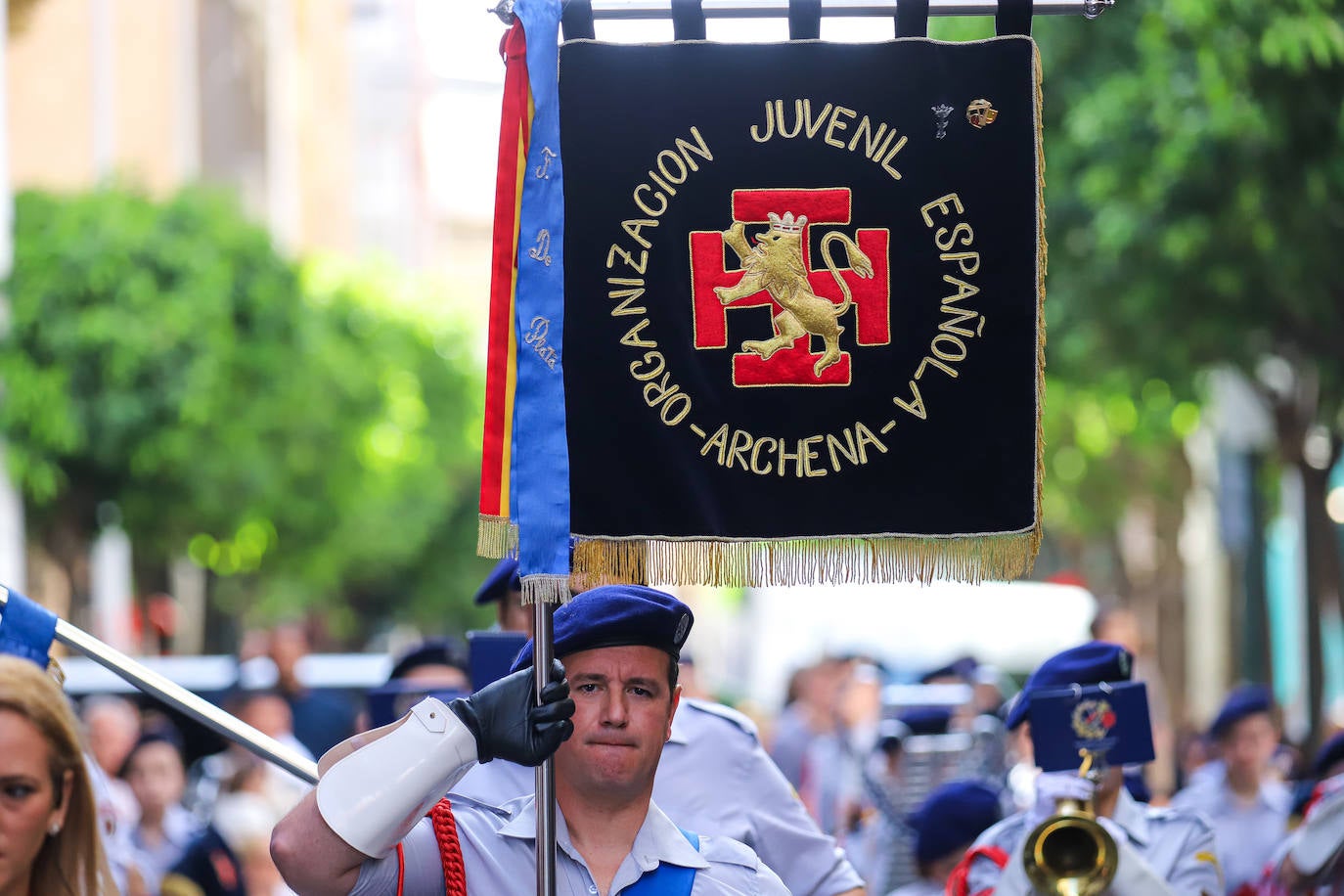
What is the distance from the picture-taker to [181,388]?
76.1 ft

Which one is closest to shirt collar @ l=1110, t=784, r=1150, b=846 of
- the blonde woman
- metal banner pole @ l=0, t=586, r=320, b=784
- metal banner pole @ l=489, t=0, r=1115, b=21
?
metal banner pole @ l=0, t=586, r=320, b=784

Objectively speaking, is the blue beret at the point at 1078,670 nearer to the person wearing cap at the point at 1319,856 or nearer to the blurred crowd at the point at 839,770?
the blurred crowd at the point at 839,770

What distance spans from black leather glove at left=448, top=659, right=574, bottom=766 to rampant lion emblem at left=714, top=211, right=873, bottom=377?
867 millimetres

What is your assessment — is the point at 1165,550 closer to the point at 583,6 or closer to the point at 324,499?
the point at 324,499

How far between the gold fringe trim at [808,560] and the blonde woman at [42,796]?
3.38 feet

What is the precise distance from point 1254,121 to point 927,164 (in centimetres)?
828

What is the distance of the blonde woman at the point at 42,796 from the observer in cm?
370

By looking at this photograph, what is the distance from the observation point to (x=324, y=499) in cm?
2891

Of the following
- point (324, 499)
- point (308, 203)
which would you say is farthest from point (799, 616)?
point (308, 203)

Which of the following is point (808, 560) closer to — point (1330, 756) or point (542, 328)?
point (542, 328)

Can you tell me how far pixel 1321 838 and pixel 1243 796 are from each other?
151 inches

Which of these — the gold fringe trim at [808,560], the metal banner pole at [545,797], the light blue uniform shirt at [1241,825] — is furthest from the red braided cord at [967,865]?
the light blue uniform shirt at [1241,825]

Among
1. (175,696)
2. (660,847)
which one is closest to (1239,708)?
(660,847)

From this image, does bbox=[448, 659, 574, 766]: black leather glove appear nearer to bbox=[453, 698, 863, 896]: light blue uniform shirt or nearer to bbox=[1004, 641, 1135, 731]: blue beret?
bbox=[453, 698, 863, 896]: light blue uniform shirt
